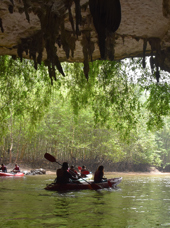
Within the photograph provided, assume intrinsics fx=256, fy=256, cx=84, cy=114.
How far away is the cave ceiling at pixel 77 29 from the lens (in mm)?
5496

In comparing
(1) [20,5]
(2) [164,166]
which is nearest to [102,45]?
(1) [20,5]

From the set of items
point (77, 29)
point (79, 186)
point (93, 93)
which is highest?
point (77, 29)

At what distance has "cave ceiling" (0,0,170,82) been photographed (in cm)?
550

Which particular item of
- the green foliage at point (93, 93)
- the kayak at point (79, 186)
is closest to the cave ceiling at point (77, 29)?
the green foliage at point (93, 93)

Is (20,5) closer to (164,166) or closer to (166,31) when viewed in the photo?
(166,31)

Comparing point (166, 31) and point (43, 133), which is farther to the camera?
point (43, 133)

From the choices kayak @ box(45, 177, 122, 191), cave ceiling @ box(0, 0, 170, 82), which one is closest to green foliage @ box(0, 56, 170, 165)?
cave ceiling @ box(0, 0, 170, 82)

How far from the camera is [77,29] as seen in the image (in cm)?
484

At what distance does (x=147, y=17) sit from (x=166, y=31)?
104 centimetres

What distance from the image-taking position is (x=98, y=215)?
513cm

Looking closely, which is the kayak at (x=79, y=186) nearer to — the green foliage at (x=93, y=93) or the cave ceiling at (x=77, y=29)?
the green foliage at (x=93, y=93)

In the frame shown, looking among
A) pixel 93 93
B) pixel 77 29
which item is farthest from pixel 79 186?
pixel 77 29

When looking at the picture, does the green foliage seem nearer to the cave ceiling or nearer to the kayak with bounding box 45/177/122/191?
the cave ceiling

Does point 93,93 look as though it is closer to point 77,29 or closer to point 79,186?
point 79,186
